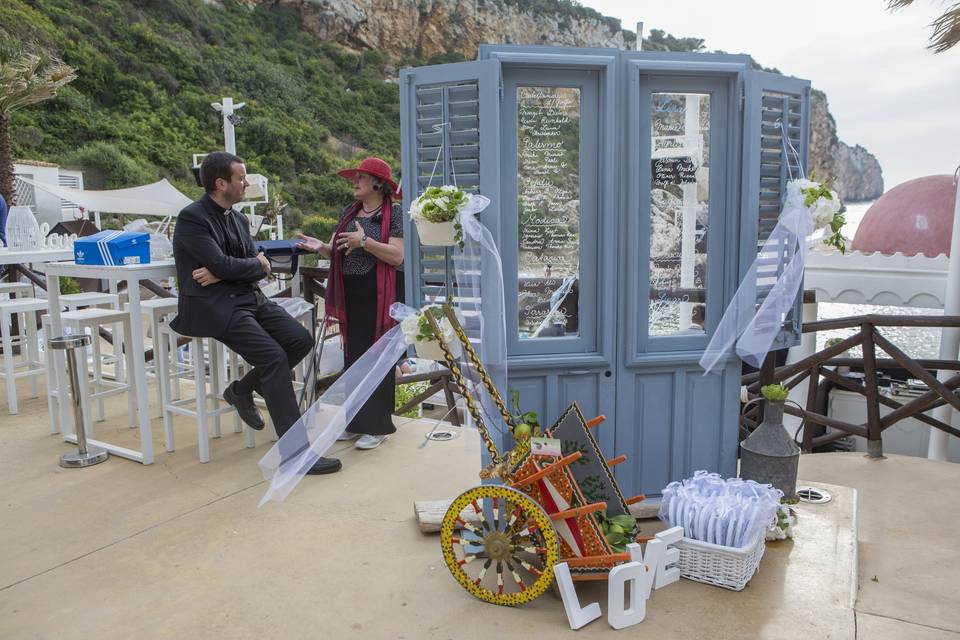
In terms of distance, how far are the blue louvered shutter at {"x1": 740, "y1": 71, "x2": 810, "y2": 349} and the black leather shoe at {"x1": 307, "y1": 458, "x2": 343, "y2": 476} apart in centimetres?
212

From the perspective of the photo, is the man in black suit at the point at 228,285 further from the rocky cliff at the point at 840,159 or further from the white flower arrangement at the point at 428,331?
the rocky cliff at the point at 840,159

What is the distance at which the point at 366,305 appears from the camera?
3750 millimetres

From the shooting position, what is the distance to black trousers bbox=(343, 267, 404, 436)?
3.72 m

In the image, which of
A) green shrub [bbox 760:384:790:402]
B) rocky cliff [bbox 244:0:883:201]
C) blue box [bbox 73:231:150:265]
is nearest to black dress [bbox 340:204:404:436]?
blue box [bbox 73:231:150:265]

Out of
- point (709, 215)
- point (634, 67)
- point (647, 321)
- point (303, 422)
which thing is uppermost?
point (634, 67)

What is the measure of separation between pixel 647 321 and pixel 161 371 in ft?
8.32

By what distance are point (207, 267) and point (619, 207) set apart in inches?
75.5

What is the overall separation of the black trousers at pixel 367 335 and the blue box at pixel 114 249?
1039mm

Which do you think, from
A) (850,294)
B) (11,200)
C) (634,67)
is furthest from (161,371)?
(11,200)

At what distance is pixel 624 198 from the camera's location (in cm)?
274

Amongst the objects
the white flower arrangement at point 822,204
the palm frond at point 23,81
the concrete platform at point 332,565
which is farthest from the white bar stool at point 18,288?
the palm frond at point 23,81

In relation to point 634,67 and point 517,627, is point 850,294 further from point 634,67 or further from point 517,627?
point 517,627

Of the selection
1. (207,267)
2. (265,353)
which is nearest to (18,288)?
(207,267)

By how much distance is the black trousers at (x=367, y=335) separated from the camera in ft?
12.2
